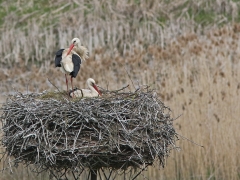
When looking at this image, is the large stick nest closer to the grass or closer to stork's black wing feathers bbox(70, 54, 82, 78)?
stork's black wing feathers bbox(70, 54, 82, 78)

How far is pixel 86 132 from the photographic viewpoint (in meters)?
5.48

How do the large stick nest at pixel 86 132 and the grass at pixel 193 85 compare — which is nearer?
the large stick nest at pixel 86 132

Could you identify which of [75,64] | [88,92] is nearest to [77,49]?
[75,64]

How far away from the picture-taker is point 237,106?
8812mm

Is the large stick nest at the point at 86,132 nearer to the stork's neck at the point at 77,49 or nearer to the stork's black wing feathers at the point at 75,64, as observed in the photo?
the stork's black wing feathers at the point at 75,64

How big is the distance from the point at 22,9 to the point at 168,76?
8185 mm

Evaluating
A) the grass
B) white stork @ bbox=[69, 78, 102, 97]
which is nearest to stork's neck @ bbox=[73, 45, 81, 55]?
white stork @ bbox=[69, 78, 102, 97]

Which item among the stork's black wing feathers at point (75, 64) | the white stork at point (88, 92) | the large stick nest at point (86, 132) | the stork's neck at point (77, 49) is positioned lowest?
the large stick nest at point (86, 132)

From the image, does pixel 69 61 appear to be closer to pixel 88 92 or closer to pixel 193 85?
pixel 88 92

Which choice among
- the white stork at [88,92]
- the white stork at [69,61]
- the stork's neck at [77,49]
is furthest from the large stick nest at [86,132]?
the stork's neck at [77,49]

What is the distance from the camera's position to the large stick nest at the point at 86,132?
17.8 feet

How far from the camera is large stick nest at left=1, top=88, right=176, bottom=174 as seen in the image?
17.8 feet

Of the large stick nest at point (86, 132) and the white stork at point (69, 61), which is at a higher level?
the white stork at point (69, 61)

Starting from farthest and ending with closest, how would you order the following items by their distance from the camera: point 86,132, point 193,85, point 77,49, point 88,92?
1. point 193,85
2. point 77,49
3. point 88,92
4. point 86,132
